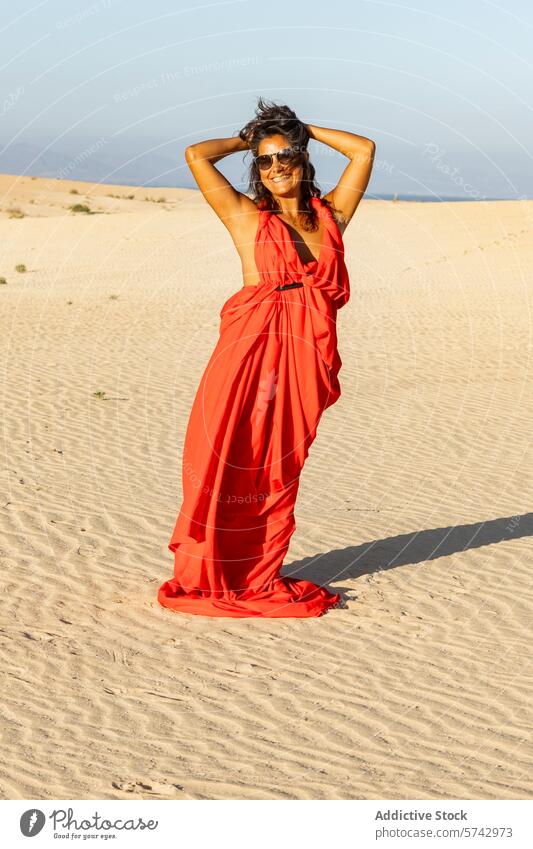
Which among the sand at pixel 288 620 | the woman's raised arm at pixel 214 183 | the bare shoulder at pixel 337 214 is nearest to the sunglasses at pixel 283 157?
the woman's raised arm at pixel 214 183

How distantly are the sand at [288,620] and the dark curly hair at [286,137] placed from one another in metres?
2.68

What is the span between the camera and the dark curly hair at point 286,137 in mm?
6359

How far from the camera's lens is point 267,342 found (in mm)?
6559

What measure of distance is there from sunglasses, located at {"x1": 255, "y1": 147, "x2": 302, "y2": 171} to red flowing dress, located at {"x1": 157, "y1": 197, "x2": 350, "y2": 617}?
300 mm

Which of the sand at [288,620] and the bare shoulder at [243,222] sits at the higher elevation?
the bare shoulder at [243,222]

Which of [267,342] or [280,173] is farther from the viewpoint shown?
[267,342]

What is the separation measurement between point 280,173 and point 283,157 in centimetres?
11

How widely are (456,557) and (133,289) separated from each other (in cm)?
2234
